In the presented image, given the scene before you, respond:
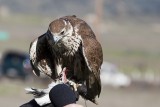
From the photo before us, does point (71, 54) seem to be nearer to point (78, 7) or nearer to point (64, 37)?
point (64, 37)

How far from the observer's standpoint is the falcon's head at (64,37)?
582 centimetres

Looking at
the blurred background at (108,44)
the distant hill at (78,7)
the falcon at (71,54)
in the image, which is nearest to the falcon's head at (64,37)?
the falcon at (71,54)

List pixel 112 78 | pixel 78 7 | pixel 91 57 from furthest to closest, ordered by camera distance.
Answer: pixel 78 7, pixel 112 78, pixel 91 57

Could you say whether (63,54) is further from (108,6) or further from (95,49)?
(108,6)

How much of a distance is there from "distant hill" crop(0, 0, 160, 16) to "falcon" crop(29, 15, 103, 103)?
95878mm

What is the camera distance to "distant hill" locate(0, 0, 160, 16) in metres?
108

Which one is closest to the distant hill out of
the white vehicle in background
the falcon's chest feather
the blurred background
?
the blurred background

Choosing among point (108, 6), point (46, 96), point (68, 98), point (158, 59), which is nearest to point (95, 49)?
point (46, 96)

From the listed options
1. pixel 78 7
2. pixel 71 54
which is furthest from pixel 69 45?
pixel 78 7

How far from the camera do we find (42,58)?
19.4 ft

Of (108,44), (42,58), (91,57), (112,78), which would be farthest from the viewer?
(108,44)

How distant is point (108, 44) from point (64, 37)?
65142 millimetres

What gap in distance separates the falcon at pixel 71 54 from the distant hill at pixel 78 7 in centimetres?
9588

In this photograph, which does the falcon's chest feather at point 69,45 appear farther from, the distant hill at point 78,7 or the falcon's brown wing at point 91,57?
the distant hill at point 78,7
